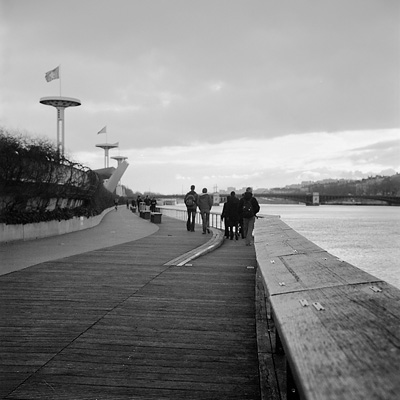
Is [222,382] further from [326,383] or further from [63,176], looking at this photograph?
[63,176]

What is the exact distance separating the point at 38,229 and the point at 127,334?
36.5 ft

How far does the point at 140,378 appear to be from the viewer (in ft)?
11.5

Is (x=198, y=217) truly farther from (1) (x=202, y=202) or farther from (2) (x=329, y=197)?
(2) (x=329, y=197)

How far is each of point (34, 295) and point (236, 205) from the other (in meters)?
9.83

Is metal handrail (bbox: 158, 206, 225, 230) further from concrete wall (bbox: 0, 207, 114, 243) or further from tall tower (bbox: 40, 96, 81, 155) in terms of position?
tall tower (bbox: 40, 96, 81, 155)

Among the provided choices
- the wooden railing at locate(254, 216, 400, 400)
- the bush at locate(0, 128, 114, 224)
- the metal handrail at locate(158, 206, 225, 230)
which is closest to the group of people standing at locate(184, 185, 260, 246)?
the metal handrail at locate(158, 206, 225, 230)

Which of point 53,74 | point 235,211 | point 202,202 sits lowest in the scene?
point 235,211

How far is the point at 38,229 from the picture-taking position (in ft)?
48.9

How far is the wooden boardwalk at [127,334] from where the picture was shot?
132 inches

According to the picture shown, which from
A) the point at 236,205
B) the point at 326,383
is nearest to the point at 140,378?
the point at 326,383

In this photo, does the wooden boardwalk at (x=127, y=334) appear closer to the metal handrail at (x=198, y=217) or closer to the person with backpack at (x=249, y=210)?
the person with backpack at (x=249, y=210)

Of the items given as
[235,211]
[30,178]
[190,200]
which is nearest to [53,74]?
[190,200]

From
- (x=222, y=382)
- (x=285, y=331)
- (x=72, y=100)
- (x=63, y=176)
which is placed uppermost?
(x=72, y=100)

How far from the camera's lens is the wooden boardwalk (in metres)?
3.37
